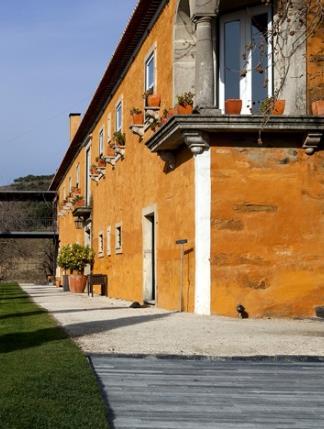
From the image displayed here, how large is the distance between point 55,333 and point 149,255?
8.64m

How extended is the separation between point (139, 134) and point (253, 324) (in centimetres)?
747

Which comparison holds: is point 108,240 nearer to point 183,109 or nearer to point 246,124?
point 183,109

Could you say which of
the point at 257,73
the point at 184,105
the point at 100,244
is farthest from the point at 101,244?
the point at 257,73

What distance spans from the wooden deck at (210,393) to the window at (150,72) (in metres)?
11.0

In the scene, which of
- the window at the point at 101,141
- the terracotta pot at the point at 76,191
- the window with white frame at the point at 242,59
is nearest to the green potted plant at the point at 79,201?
the terracotta pot at the point at 76,191

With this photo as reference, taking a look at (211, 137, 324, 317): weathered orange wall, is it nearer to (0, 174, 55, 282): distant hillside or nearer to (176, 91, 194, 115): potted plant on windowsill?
(176, 91, 194, 115): potted plant on windowsill

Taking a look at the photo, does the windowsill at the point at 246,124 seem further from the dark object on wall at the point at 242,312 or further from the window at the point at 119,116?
the window at the point at 119,116

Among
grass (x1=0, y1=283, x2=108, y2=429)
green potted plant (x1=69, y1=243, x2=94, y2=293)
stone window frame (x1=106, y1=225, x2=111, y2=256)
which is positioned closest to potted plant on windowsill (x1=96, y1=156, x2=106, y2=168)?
stone window frame (x1=106, y1=225, x2=111, y2=256)

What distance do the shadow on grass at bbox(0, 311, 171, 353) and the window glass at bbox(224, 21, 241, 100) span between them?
4525 millimetres

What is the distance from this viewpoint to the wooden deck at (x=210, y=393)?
4706 millimetres

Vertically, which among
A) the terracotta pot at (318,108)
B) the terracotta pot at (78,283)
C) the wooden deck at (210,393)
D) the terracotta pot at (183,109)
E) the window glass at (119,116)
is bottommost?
the wooden deck at (210,393)

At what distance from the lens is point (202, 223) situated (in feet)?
41.7

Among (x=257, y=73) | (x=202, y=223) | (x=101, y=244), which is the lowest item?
(x=202, y=223)

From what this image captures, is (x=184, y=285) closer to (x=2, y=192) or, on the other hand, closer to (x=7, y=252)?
(x=2, y=192)
